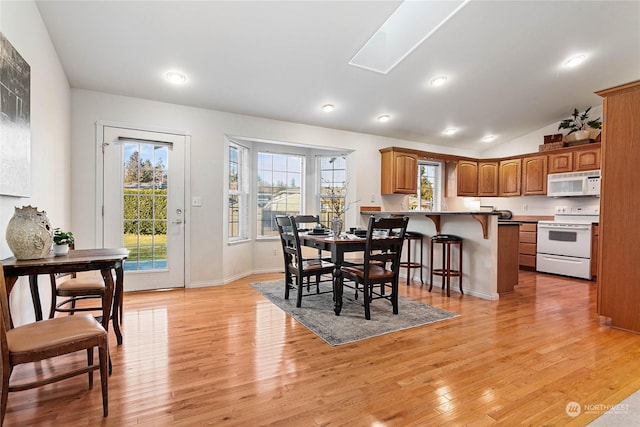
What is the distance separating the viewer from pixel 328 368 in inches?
79.7

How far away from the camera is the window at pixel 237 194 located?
4797 millimetres

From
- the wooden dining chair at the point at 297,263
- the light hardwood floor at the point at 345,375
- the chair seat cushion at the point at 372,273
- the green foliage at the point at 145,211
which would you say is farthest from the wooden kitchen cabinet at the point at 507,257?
the green foliage at the point at 145,211

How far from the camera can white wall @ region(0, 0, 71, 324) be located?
6.59 feet

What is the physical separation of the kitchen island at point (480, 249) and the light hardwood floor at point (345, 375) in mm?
705

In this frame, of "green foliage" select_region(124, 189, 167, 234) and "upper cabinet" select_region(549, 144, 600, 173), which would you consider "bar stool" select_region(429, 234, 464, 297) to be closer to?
"upper cabinet" select_region(549, 144, 600, 173)

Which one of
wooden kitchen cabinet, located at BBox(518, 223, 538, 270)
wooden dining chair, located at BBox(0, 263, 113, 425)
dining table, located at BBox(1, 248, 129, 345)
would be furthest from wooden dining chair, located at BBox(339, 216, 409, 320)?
wooden kitchen cabinet, located at BBox(518, 223, 538, 270)

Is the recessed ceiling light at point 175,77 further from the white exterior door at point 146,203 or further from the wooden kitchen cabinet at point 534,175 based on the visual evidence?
the wooden kitchen cabinet at point 534,175

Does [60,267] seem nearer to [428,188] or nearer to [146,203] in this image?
[146,203]

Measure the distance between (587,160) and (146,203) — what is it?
22.6ft

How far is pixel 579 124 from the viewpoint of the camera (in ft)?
18.3

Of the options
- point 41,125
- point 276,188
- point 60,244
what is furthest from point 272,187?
point 60,244

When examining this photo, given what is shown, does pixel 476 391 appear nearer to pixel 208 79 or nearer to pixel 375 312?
pixel 375 312

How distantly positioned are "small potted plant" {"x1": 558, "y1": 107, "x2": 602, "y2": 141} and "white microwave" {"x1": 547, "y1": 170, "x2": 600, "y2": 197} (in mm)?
669

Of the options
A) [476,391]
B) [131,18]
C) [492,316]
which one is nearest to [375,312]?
[492,316]
